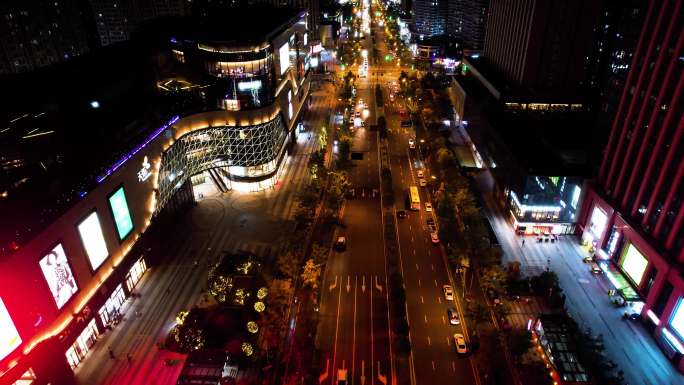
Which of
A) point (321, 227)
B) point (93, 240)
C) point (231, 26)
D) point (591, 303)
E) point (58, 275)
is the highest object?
point (231, 26)

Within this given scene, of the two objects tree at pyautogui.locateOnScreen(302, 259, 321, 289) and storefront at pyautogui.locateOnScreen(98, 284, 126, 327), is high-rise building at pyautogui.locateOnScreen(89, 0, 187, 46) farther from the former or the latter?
tree at pyautogui.locateOnScreen(302, 259, 321, 289)

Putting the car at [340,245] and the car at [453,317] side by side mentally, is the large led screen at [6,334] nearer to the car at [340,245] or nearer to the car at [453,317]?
the car at [340,245]

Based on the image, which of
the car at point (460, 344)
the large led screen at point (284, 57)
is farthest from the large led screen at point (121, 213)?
the large led screen at point (284, 57)

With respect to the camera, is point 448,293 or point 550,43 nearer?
point 448,293

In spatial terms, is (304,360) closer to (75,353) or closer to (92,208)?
(75,353)

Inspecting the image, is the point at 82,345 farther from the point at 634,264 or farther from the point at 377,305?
the point at 634,264

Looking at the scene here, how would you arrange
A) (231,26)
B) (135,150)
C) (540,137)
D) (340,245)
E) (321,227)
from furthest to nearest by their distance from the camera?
(231,26), (540,137), (321,227), (340,245), (135,150)

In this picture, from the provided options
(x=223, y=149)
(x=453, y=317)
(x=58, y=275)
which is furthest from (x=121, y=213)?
(x=453, y=317)
